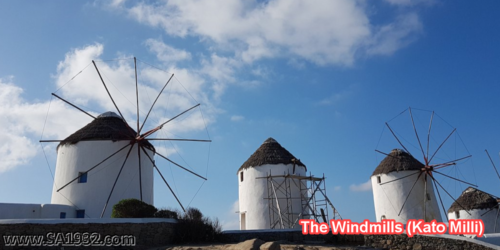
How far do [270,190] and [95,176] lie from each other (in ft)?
28.3

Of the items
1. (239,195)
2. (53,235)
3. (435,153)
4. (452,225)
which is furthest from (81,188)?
(435,153)

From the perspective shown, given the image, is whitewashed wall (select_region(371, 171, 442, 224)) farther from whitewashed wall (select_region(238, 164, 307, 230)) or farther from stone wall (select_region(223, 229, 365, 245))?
stone wall (select_region(223, 229, 365, 245))

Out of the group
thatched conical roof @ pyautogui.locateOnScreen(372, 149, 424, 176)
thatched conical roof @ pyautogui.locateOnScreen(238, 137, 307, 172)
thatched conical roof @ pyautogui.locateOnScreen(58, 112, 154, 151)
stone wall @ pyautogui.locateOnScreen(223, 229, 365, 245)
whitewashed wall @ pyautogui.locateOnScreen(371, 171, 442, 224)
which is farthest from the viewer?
thatched conical roof @ pyautogui.locateOnScreen(372, 149, 424, 176)

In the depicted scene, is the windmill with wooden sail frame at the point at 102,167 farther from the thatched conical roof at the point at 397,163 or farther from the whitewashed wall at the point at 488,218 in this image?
the whitewashed wall at the point at 488,218

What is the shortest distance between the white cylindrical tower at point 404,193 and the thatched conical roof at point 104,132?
1440cm

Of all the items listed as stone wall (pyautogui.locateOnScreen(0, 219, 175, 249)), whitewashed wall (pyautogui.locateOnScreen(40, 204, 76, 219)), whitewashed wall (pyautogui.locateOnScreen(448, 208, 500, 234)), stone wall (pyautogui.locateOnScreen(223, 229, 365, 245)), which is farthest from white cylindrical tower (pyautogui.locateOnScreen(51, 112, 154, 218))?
whitewashed wall (pyautogui.locateOnScreen(448, 208, 500, 234))

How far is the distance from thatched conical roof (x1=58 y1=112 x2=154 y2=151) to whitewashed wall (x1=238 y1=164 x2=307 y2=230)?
228 inches

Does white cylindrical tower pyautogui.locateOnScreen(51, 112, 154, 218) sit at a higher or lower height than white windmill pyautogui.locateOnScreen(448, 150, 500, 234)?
higher

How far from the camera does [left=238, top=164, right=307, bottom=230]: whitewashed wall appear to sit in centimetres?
2141

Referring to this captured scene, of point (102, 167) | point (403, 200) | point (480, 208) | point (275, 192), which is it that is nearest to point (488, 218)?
point (480, 208)

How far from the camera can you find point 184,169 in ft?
57.5

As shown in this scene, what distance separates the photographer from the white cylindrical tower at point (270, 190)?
2128cm

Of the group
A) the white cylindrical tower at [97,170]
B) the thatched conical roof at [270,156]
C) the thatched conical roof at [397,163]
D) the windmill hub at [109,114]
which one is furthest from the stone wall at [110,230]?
the thatched conical roof at [397,163]

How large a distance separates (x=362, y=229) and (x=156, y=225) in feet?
20.9
